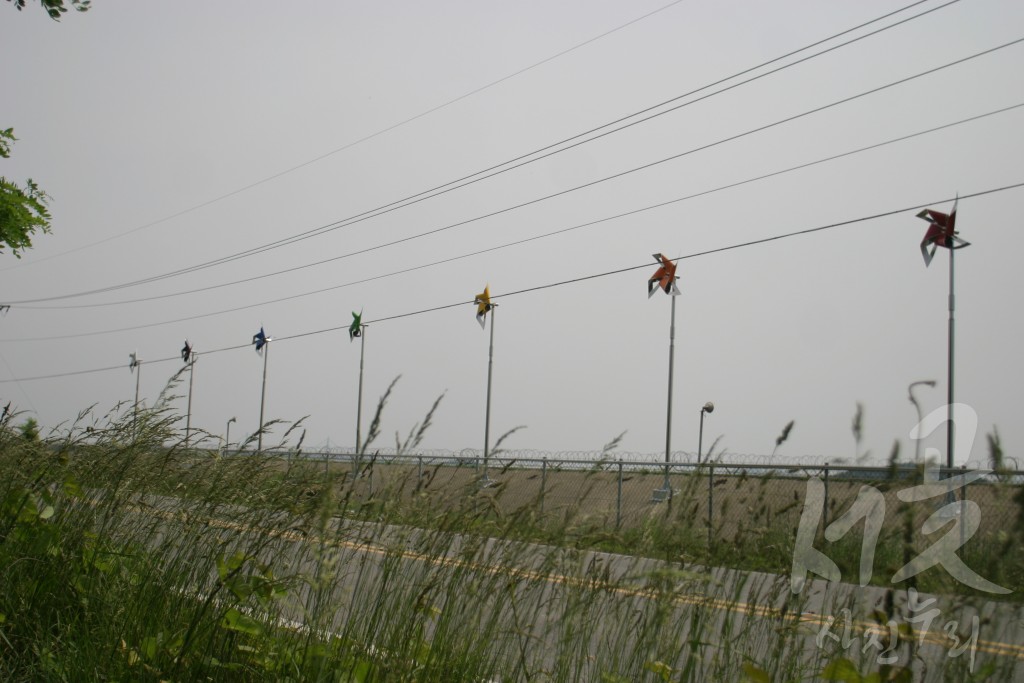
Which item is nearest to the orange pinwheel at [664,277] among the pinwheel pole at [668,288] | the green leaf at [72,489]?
the pinwheel pole at [668,288]

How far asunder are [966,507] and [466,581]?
2054mm

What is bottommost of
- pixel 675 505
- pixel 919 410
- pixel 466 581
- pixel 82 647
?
pixel 82 647

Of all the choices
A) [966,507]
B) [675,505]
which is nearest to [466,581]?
[675,505]

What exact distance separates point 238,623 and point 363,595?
0.78 metres

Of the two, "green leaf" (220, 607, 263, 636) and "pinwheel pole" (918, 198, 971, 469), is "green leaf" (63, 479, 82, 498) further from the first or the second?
"pinwheel pole" (918, 198, 971, 469)

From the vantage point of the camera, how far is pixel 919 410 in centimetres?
217

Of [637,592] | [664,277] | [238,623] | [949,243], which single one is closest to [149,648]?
[238,623]

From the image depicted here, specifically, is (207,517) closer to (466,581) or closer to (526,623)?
(466,581)

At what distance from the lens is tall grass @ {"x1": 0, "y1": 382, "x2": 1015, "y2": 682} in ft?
10.5

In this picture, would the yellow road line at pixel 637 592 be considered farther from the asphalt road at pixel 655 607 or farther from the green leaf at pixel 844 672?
the green leaf at pixel 844 672

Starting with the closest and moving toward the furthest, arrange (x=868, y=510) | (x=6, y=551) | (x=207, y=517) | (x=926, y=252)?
(x=868, y=510), (x=207, y=517), (x=6, y=551), (x=926, y=252)

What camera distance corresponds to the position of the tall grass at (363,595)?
3215mm

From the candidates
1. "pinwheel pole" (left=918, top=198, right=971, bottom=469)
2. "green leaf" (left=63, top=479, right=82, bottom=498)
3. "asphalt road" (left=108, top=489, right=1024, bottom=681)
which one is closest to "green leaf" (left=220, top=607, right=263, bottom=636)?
"asphalt road" (left=108, top=489, right=1024, bottom=681)

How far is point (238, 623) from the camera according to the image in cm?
349
